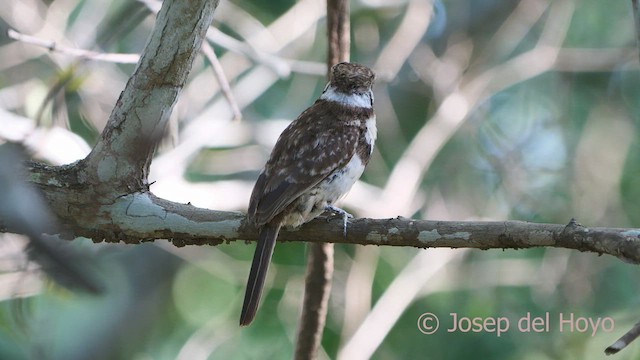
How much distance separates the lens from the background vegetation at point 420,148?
6.48 metres

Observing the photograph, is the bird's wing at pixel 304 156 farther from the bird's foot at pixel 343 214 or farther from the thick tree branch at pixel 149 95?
the thick tree branch at pixel 149 95

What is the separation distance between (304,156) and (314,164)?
6 cm

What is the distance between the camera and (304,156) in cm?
358

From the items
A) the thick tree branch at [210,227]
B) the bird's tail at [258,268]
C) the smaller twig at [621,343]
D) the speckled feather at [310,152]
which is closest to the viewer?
the smaller twig at [621,343]

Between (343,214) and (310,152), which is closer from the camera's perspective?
(343,214)

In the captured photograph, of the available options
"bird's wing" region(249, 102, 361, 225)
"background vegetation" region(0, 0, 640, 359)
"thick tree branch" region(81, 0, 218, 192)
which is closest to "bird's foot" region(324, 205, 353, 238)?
"bird's wing" region(249, 102, 361, 225)

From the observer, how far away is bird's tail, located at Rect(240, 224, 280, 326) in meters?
3.28

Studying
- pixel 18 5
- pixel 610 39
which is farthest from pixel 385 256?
pixel 18 5

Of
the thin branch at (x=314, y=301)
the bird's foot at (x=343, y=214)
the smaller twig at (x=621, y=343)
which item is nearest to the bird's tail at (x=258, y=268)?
the bird's foot at (x=343, y=214)

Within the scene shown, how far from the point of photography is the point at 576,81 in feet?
26.9

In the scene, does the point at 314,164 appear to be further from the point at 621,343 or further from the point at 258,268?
the point at 621,343

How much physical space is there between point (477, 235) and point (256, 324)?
4552mm

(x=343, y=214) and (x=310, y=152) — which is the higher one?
(x=310, y=152)

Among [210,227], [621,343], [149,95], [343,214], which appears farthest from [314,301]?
[621,343]
